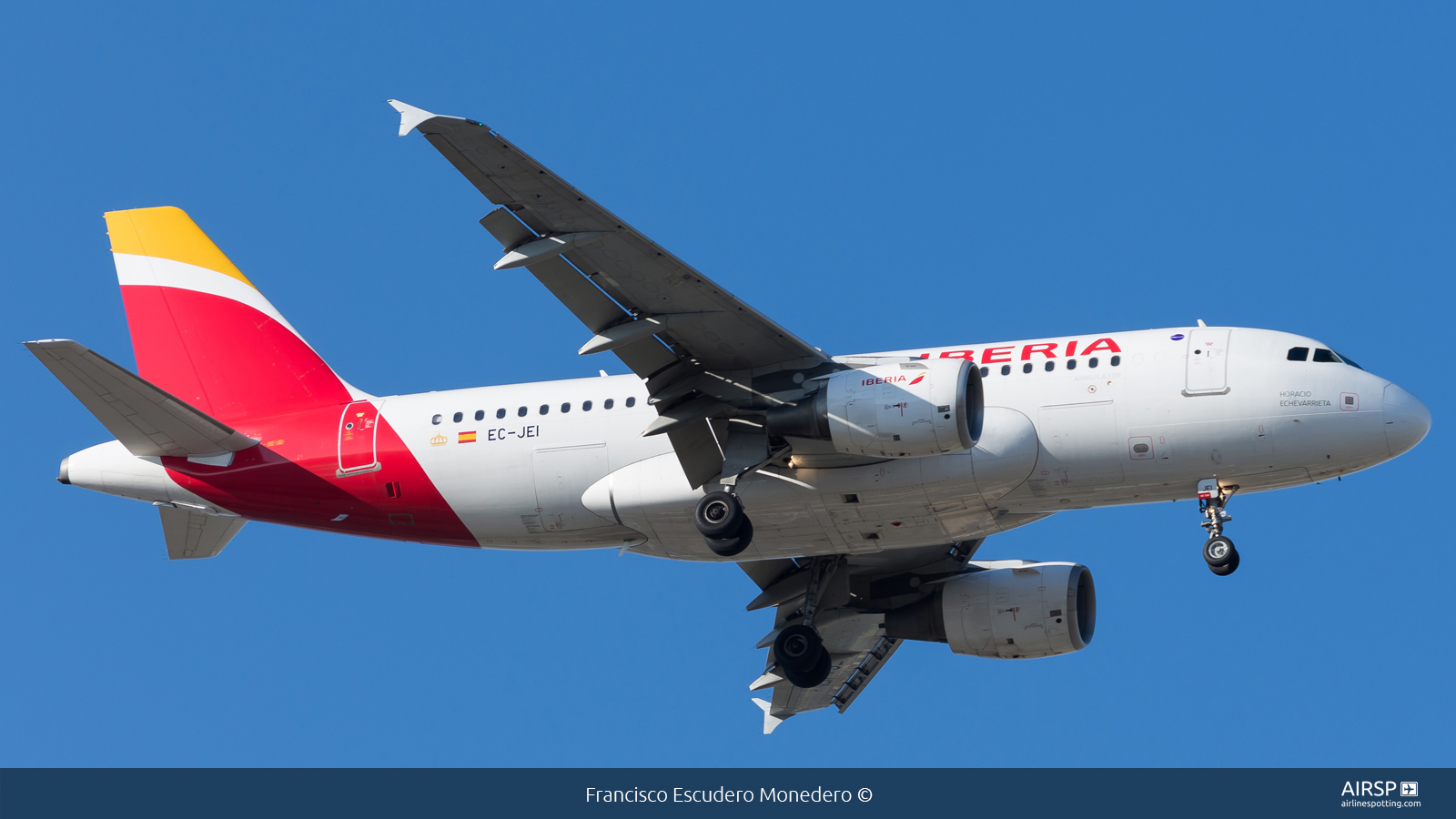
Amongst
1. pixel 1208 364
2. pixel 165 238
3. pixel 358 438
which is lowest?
pixel 358 438

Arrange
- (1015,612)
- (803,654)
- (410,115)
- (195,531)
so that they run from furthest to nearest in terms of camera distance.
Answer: (1015,612) < (195,531) < (803,654) < (410,115)

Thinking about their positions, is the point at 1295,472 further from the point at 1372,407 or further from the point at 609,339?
the point at 609,339

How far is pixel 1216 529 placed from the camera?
2698 cm

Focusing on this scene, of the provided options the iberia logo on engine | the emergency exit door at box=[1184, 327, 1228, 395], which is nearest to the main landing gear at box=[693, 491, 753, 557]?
the iberia logo on engine

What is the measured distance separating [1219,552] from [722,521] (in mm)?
8333

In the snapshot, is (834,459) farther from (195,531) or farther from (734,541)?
(195,531)

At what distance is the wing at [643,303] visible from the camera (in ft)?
77.3

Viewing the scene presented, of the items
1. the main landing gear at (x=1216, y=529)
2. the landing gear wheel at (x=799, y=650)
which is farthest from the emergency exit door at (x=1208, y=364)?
the landing gear wheel at (x=799, y=650)

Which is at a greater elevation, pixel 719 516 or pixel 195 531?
pixel 195 531

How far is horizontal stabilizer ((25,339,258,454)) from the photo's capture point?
2777cm

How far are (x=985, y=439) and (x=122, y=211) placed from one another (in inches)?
758

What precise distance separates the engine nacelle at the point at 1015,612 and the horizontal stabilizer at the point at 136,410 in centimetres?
1451

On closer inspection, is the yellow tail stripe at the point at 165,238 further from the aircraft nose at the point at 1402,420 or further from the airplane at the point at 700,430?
the aircraft nose at the point at 1402,420

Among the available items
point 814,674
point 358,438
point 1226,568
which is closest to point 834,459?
point 814,674
